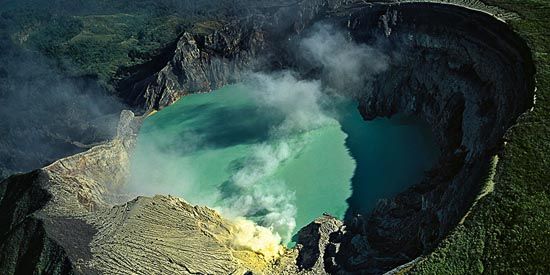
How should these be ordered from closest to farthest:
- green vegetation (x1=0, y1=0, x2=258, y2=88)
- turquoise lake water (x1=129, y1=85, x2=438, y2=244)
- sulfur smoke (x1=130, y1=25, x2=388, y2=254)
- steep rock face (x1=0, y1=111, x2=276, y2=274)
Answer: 1. steep rock face (x1=0, y1=111, x2=276, y2=274)
2. sulfur smoke (x1=130, y1=25, x2=388, y2=254)
3. turquoise lake water (x1=129, y1=85, x2=438, y2=244)
4. green vegetation (x1=0, y1=0, x2=258, y2=88)

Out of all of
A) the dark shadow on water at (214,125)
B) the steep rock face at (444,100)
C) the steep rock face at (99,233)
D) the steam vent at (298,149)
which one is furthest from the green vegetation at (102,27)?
the steep rock face at (99,233)

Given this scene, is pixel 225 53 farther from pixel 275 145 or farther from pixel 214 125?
pixel 275 145

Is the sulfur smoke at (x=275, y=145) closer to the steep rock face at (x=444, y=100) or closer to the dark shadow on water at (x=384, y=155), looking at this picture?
the dark shadow on water at (x=384, y=155)

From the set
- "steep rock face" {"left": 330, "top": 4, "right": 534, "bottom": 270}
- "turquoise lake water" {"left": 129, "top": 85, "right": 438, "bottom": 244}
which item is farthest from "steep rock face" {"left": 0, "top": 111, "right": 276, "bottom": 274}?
"steep rock face" {"left": 330, "top": 4, "right": 534, "bottom": 270}

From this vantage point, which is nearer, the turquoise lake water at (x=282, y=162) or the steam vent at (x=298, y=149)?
the steam vent at (x=298, y=149)

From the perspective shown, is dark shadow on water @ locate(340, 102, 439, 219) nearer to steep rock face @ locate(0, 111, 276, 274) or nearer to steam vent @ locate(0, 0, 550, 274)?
steam vent @ locate(0, 0, 550, 274)

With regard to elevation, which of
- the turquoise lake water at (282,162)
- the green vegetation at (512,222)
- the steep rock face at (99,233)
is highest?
the green vegetation at (512,222)
